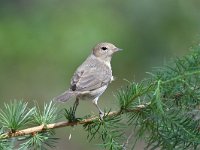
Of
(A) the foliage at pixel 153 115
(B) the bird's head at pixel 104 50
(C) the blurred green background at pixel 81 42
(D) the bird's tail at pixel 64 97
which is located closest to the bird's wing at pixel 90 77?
(D) the bird's tail at pixel 64 97

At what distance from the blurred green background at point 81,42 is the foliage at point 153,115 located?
18.4 ft

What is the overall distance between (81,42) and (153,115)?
231 inches

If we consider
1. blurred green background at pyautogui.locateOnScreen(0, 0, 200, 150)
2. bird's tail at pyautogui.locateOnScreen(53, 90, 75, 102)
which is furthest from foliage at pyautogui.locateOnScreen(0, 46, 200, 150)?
blurred green background at pyautogui.locateOnScreen(0, 0, 200, 150)

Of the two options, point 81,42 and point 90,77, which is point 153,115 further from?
point 81,42

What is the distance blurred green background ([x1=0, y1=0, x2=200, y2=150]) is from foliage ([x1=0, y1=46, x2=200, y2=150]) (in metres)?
5.62

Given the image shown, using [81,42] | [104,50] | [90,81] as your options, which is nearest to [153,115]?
[90,81]

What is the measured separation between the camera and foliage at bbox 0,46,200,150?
12.6 ft

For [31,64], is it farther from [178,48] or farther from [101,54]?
[101,54]

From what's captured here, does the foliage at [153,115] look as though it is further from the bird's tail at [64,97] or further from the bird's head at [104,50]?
the bird's head at [104,50]

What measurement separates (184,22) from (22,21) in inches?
88.0

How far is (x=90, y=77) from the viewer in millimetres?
6125

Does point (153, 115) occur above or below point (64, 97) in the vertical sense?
below

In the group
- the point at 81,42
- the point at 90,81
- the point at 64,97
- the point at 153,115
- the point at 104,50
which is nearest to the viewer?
the point at 153,115

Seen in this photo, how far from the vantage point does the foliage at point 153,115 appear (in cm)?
384
